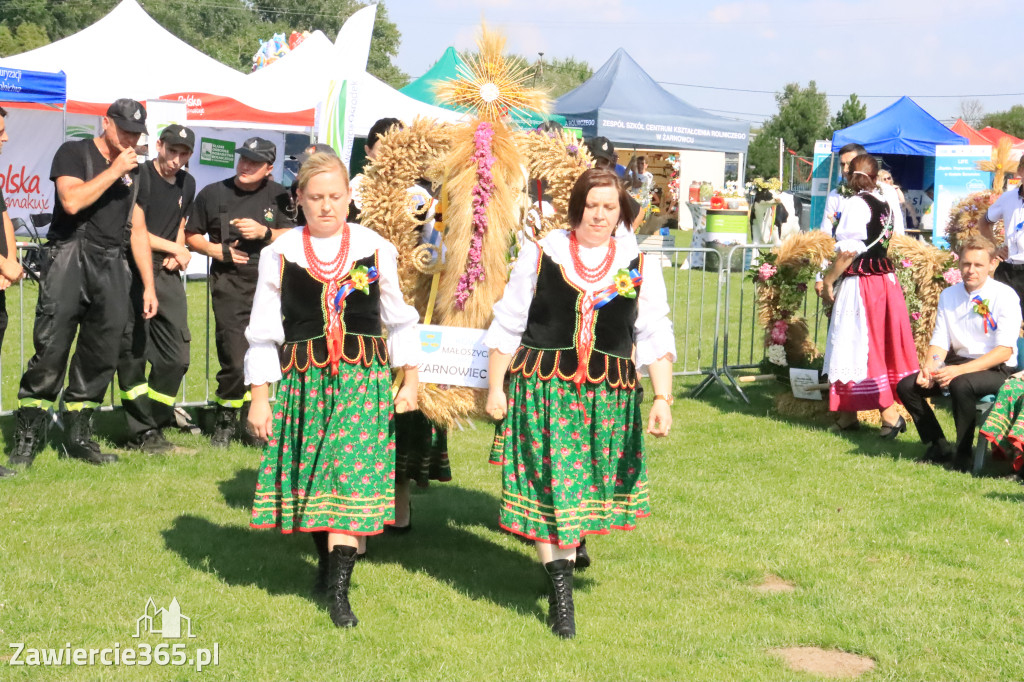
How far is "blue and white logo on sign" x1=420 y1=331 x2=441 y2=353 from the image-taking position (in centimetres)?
483

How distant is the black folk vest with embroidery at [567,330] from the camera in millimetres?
4469

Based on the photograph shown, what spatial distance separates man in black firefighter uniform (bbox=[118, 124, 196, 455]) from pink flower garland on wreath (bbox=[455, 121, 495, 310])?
2.93 m

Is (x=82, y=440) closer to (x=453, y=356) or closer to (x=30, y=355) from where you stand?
(x=453, y=356)

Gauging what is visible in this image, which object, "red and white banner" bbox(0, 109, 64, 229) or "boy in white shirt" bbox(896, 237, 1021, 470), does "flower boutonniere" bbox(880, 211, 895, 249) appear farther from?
"red and white banner" bbox(0, 109, 64, 229)

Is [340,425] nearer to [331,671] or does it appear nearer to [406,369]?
[406,369]

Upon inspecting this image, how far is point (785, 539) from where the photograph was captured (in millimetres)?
5797

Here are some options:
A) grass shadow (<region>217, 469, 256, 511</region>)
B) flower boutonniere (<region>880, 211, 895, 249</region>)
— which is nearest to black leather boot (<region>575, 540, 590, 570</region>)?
grass shadow (<region>217, 469, 256, 511</region>)

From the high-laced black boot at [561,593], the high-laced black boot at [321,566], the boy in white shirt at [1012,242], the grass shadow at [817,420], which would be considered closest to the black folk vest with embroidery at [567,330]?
the high-laced black boot at [561,593]

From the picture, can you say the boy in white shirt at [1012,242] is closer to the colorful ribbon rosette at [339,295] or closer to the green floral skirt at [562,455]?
the green floral skirt at [562,455]

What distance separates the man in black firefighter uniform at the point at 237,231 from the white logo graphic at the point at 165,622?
300 cm

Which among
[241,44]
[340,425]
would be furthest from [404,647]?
[241,44]

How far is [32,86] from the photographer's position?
14312 millimetres

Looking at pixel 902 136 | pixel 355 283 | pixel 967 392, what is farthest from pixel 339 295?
pixel 902 136

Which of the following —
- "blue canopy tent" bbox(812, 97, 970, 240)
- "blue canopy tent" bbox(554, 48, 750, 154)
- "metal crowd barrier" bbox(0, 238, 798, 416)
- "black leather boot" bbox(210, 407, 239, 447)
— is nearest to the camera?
"black leather boot" bbox(210, 407, 239, 447)
